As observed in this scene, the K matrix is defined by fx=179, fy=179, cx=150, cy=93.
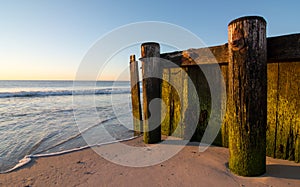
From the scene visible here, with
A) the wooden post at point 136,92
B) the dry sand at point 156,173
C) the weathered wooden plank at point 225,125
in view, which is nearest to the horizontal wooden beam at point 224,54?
the weathered wooden plank at point 225,125

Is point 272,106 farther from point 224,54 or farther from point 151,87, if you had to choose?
point 151,87

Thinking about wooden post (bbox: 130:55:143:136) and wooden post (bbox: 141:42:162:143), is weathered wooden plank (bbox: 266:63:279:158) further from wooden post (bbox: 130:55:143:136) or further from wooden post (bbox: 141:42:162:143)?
wooden post (bbox: 130:55:143:136)

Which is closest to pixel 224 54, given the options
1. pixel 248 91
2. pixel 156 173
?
pixel 248 91

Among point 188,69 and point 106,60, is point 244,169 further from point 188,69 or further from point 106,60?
point 106,60

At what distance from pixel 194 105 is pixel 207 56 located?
0.95 metres

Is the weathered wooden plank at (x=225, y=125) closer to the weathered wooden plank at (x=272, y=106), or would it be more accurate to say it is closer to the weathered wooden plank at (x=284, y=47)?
the weathered wooden plank at (x=272, y=106)

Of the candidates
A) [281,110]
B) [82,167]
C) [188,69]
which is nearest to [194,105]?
[188,69]

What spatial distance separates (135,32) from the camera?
4461 millimetres

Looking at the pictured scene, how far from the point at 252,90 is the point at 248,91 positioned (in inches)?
1.6

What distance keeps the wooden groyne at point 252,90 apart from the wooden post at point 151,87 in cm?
2

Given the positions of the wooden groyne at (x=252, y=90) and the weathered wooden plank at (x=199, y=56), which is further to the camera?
the weathered wooden plank at (x=199, y=56)

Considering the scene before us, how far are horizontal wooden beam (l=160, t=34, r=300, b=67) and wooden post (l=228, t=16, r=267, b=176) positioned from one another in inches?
8.1

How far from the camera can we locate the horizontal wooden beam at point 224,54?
6.42 feet

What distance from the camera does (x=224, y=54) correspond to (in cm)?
257
